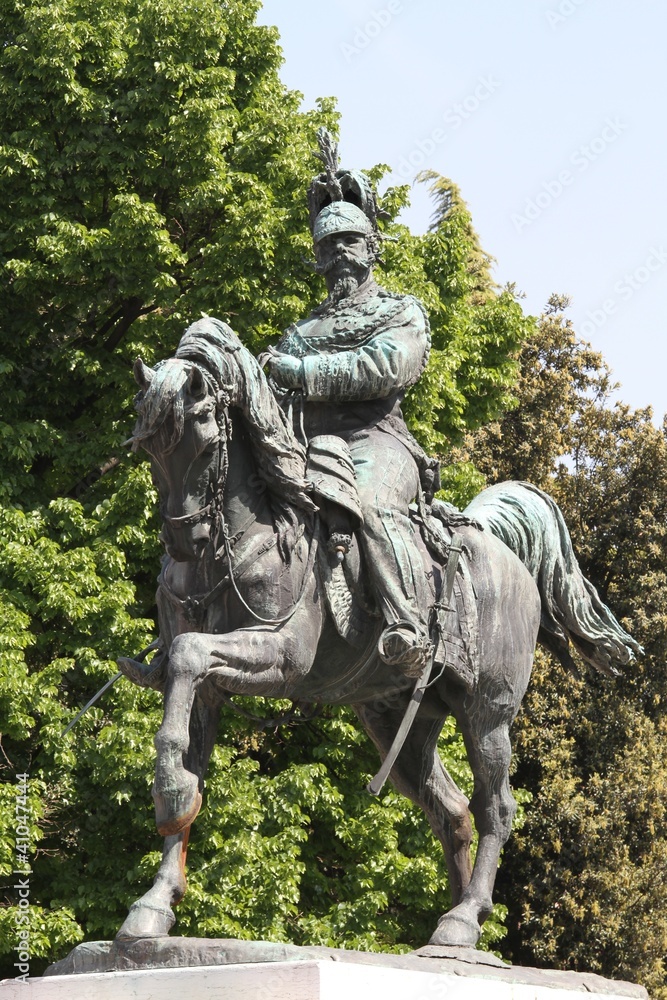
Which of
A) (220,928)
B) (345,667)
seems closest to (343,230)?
(345,667)

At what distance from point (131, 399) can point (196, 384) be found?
947 cm

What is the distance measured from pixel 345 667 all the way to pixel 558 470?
18966mm

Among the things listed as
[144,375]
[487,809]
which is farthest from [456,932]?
[144,375]

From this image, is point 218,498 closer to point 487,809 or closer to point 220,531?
point 220,531

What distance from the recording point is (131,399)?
16328 millimetres

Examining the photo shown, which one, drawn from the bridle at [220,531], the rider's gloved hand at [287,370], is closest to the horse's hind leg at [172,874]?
the bridle at [220,531]

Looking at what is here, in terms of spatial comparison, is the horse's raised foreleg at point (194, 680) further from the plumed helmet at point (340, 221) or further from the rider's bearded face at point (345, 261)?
the plumed helmet at point (340, 221)

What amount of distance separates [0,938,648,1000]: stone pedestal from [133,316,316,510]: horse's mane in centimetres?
215

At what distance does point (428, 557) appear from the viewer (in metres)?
8.20

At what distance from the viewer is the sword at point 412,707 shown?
25.4 ft

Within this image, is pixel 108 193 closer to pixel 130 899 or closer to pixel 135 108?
pixel 135 108

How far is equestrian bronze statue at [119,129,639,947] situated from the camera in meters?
6.96

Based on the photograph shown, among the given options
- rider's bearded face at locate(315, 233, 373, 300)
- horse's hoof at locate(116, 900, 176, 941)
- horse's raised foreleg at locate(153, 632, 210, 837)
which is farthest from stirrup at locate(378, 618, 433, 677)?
rider's bearded face at locate(315, 233, 373, 300)

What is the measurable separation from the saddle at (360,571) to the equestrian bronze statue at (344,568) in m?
0.01
